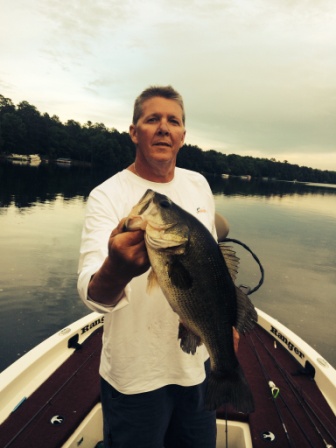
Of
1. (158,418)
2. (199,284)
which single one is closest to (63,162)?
(158,418)

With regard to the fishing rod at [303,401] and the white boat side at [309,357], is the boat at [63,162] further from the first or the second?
the fishing rod at [303,401]

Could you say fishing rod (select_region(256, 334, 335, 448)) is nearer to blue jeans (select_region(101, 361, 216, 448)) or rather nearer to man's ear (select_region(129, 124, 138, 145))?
blue jeans (select_region(101, 361, 216, 448))

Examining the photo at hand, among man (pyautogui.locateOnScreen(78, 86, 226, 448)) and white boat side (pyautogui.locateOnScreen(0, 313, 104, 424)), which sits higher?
man (pyautogui.locateOnScreen(78, 86, 226, 448))

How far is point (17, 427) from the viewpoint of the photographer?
10.7ft

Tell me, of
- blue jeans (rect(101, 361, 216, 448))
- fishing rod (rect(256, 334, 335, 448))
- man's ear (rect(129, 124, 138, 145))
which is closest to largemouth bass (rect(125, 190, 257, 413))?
blue jeans (rect(101, 361, 216, 448))

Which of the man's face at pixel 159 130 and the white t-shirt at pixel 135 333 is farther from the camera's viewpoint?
the man's face at pixel 159 130

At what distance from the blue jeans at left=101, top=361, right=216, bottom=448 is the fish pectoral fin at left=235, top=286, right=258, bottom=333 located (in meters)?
0.65

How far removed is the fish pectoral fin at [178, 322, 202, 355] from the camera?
2127 mm

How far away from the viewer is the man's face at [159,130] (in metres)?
2.50

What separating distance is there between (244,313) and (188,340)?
435 mm

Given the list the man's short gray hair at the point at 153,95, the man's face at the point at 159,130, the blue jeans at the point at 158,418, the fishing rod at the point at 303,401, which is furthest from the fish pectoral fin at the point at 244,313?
the fishing rod at the point at 303,401

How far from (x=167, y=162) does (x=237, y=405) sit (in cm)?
181

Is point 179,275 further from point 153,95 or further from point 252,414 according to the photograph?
point 252,414

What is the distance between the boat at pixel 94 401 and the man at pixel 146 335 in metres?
1.23
